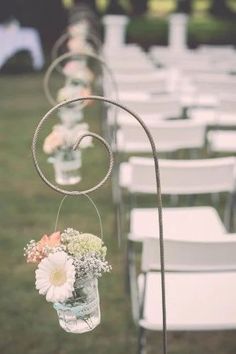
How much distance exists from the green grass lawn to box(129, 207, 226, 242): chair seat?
18.7 inches

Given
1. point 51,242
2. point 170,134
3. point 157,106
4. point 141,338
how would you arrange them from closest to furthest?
point 51,242 → point 141,338 → point 170,134 → point 157,106

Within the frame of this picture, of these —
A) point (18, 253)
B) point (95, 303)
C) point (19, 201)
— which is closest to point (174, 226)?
point (18, 253)

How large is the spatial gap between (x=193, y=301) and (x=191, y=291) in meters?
0.09

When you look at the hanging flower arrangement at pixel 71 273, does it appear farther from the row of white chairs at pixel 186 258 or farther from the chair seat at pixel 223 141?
the chair seat at pixel 223 141

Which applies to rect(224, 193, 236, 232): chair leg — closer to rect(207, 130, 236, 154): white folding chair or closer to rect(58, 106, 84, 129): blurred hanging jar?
rect(207, 130, 236, 154): white folding chair

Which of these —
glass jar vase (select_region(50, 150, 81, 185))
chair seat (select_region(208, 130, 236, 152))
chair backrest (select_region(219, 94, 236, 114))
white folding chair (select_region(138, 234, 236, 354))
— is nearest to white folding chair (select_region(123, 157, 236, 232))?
glass jar vase (select_region(50, 150, 81, 185))

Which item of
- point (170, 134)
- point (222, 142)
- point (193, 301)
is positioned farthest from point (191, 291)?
point (222, 142)

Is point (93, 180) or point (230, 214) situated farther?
point (93, 180)

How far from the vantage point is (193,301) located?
9.27 feet

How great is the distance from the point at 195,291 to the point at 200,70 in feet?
16.2

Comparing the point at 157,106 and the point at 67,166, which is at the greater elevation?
the point at 67,166

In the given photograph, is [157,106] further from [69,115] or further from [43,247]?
[43,247]

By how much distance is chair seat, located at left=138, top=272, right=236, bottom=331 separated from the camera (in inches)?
105

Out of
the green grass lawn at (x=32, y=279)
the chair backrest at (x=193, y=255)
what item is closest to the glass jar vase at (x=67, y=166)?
the green grass lawn at (x=32, y=279)
